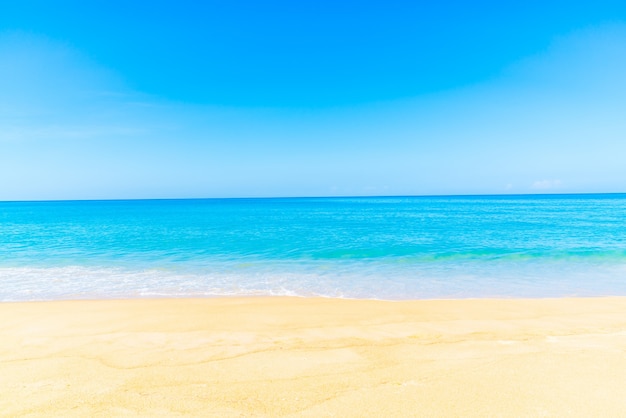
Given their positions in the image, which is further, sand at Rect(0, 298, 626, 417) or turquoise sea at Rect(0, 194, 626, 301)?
turquoise sea at Rect(0, 194, 626, 301)

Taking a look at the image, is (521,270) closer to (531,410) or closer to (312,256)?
(312,256)

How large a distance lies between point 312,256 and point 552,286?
1106cm

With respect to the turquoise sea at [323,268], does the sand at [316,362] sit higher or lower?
higher

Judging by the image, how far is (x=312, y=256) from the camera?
19.1 metres

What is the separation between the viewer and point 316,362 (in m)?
5.48

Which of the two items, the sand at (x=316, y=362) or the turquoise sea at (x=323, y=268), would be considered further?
the turquoise sea at (x=323, y=268)

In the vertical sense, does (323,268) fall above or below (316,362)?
below

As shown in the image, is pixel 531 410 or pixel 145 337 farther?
pixel 145 337

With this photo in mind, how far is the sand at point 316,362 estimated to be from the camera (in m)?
4.27

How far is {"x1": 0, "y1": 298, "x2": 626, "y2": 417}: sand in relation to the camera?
4.27 meters

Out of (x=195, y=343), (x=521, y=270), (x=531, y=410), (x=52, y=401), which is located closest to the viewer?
(x=531, y=410)

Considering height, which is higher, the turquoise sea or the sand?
the sand

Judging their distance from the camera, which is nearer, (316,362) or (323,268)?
(316,362)

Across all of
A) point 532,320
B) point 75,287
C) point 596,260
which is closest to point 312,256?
point 75,287
